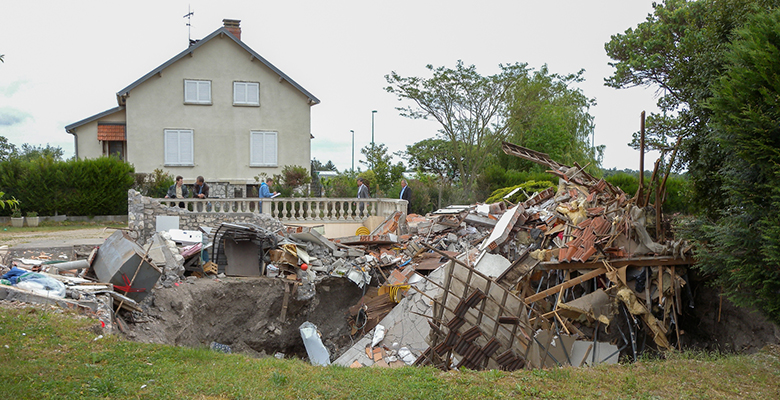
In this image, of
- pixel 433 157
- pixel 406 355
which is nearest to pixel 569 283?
pixel 406 355

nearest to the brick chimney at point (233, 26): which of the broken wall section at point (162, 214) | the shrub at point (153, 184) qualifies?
the shrub at point (153, 184)

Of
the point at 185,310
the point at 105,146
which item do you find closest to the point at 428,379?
the point at 185,310

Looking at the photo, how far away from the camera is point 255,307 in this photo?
39.4ft

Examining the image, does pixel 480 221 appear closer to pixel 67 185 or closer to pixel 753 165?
pixel 753 165

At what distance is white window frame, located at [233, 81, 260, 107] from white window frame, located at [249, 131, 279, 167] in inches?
51.9

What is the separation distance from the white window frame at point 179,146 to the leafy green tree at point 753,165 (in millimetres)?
20982

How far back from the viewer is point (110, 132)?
906 inches

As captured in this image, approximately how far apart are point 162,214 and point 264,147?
1002 cm

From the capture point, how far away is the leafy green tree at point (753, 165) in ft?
18.0

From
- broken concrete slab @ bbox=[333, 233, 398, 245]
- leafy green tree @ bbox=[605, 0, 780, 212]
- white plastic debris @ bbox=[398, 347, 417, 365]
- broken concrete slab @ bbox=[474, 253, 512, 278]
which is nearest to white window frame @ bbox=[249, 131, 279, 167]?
broken concrete slab @ bbox=[333, 233, 398, 245]

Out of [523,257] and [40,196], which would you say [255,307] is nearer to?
[523,257]

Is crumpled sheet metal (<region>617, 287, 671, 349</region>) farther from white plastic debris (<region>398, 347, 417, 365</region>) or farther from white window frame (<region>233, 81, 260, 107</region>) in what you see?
white window frame (<region>233, 81, 260, 107</region>)

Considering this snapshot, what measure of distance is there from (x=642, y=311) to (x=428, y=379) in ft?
15.3

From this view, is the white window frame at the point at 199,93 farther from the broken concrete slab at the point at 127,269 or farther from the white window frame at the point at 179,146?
the broken concrete slab at the point at 127,269
